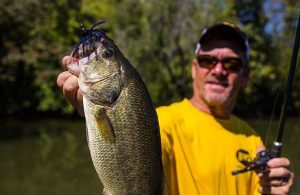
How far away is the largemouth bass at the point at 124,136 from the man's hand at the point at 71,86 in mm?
209

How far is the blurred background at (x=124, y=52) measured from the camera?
1850 centimetres

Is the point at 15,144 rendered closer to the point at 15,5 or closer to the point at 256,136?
the point at 15,5

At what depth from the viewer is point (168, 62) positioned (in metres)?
21.2

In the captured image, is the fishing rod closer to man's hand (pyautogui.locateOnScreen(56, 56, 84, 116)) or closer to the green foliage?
man's hand (pyautogui.locateOnScreen(56, 56, 84, 116))

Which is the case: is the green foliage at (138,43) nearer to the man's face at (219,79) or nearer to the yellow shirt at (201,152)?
the man's face at (219,79)

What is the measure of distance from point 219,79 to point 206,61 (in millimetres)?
176

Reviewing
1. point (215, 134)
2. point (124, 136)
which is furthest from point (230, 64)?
point (124, 136)

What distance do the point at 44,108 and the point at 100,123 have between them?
21.9 meters

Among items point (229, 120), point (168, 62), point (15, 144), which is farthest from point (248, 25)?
point (229, 120)

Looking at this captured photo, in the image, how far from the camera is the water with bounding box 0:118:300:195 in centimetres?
1091

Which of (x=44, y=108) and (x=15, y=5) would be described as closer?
(x=15, y=5)

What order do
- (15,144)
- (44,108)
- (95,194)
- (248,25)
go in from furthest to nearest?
(248,25), (44,108), (15,144), (95,194)

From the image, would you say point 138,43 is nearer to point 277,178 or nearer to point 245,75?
point 245,75

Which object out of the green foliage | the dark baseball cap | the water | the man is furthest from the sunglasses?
the green foliage
